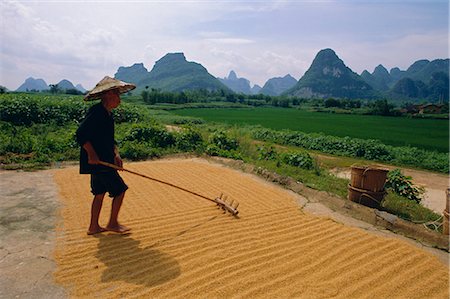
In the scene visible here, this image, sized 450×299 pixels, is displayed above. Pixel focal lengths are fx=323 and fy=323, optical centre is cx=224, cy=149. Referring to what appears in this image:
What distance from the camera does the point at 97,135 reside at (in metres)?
3.72

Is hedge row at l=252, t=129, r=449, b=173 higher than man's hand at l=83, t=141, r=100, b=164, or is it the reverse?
man's hand at l=83, t=141, r=100, b=164

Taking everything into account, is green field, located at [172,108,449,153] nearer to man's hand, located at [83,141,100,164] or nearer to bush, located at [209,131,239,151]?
bush, located at [209,131,239,151]

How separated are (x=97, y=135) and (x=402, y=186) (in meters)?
6.69

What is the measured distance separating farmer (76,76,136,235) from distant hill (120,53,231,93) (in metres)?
134

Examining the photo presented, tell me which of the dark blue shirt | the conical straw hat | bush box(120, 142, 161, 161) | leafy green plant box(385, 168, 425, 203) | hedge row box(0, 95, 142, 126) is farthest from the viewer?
hedge row box(0, 95, 142, 126)

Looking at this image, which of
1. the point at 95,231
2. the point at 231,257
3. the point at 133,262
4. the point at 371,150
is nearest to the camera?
the point at 133,262

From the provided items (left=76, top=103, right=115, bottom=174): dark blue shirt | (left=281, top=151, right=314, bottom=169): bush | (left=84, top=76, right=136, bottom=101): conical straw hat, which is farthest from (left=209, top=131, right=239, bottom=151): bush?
(left=76, top=103, right=115, bottom=174): dark blue shirt

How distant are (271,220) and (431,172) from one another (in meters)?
12.0

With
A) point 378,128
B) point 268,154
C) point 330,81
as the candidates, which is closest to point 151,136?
point 268,154

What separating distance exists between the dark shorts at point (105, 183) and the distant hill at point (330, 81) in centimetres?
14069

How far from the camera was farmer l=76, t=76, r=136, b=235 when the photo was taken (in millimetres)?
3672

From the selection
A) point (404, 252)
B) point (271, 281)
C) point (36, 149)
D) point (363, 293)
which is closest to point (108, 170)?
point (271, 281)

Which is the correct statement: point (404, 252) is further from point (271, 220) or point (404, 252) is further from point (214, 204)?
point (214, 204)

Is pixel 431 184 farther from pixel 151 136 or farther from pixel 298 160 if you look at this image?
pixel 151 136
